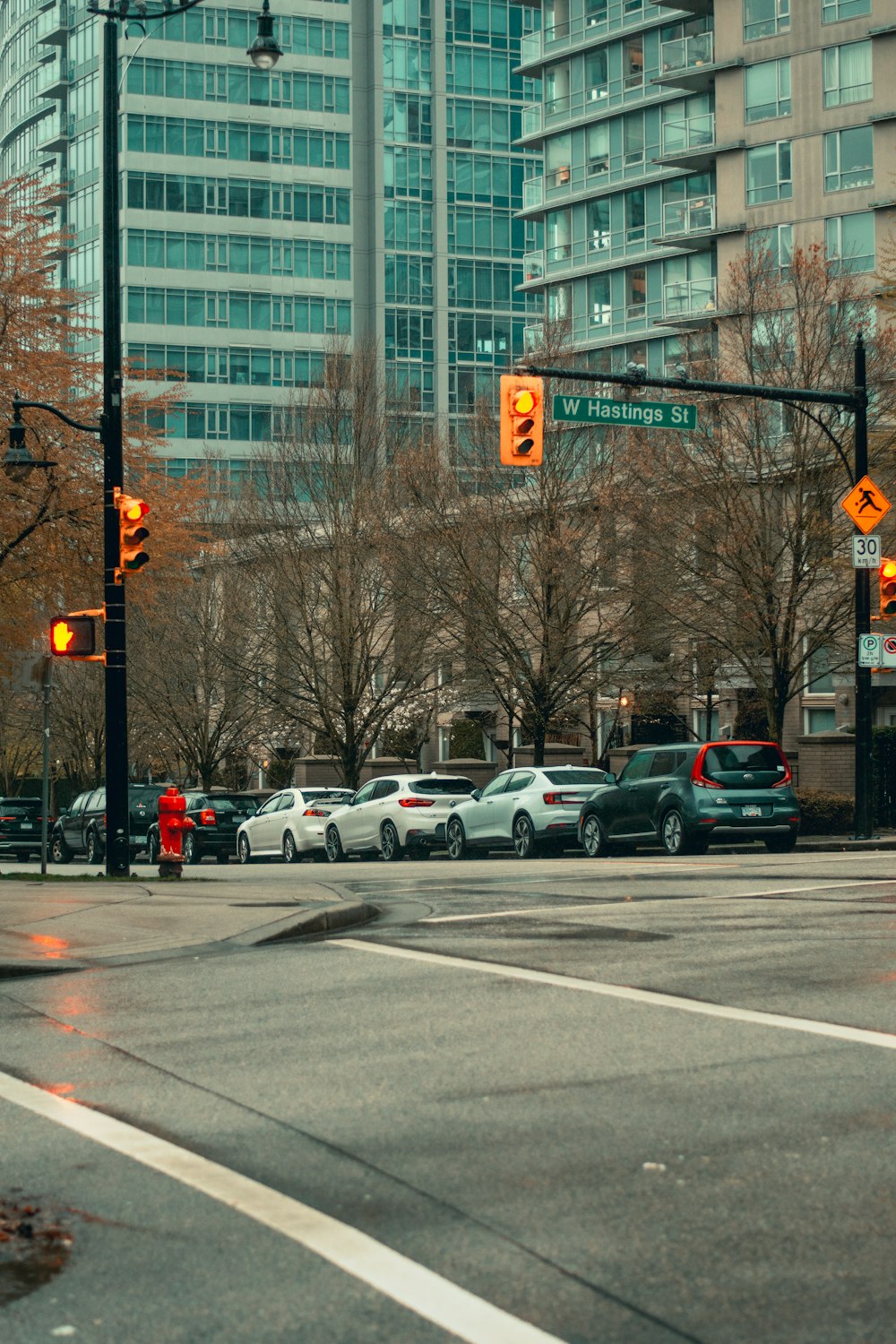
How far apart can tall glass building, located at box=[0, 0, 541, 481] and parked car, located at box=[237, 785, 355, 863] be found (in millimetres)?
52669

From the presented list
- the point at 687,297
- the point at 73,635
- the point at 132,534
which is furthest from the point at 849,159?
the point at 73,635

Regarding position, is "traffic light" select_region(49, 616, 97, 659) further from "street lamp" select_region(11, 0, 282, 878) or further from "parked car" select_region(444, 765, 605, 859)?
"parked car" select_region(444, 765, 605, 859)

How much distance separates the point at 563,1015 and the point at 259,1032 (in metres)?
1.54

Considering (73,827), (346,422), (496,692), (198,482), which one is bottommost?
(73,827)

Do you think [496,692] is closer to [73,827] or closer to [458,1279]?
[73,827]

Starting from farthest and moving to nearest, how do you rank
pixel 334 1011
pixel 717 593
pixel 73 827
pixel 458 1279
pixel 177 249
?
pixel 177 249 → pixel 73 827 → pixel 717 593 → pixel 334 1011 → pixel 458 1279

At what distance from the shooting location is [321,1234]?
535 cm

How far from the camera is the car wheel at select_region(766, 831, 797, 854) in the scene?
26.2m

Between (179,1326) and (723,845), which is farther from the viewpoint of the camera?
(723,845)

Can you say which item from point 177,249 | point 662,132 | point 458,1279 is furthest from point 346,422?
point 177,249

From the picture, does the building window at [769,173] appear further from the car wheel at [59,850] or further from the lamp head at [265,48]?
the lamp head at [265,48]

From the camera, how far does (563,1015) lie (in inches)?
362

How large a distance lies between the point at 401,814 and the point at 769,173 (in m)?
40.4

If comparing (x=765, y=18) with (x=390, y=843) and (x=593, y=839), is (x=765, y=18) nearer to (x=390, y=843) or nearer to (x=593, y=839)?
(x=390, y=843)
